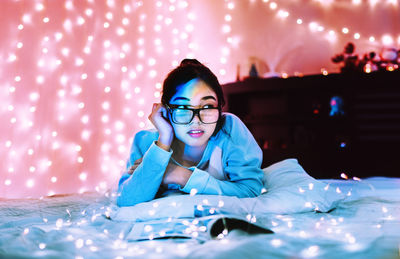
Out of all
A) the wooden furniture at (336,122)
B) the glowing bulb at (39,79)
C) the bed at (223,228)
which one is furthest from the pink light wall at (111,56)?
the bed at (223,228)

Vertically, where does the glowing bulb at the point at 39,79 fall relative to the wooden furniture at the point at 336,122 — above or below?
above

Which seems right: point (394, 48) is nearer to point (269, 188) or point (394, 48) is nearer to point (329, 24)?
point (329, 24)

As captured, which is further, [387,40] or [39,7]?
[387,40]

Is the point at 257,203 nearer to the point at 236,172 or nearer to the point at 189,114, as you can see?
the point at 236,172

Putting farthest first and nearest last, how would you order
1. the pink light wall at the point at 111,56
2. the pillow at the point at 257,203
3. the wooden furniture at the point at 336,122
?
the wooden furniture at the point at 336,122
the pink light wall at the point at 111,56
the pillow at the point at 257,203

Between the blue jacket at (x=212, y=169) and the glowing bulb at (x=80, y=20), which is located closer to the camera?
the blue jacket at (x=212, y=169)

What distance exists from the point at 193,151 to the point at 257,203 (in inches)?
13.1

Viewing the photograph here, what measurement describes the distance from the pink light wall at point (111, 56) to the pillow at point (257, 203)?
671 millimetres

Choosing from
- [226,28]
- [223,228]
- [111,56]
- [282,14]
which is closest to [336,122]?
[282,14]

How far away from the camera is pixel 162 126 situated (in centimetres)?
122

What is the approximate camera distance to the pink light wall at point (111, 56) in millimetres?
2205

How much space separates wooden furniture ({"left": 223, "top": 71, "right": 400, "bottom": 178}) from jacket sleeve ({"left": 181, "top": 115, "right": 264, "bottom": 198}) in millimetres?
1969

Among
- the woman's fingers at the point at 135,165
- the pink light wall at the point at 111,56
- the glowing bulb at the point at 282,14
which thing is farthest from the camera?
the glowing bulb at the point at 282,14

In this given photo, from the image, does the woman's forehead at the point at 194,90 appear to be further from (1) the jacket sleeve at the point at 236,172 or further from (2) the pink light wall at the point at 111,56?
(2) the pink light wall at the point at 111,56
